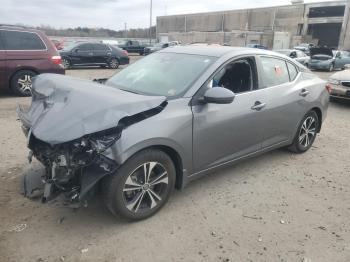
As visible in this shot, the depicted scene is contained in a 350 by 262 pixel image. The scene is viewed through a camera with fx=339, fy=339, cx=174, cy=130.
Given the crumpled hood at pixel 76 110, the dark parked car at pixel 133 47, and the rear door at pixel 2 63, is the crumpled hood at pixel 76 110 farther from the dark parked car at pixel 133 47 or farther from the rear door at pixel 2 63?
the dark parked car at pixel 133 47

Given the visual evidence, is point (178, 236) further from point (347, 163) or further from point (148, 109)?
point (347, 163)

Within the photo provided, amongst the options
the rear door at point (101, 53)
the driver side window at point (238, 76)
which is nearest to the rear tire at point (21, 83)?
the driver side window at point (238, 76)

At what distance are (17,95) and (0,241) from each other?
686 cm

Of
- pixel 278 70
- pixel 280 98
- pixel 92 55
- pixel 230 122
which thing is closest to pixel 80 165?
pixel 230 122

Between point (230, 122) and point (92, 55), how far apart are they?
14784 mm

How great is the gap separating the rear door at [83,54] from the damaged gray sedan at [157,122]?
13338mm

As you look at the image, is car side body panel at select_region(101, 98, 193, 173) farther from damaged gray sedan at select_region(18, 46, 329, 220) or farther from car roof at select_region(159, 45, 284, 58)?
car roof at select_region(159, 45, 284, 58)

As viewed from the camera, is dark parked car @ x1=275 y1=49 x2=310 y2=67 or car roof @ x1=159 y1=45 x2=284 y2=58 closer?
car roof @ x1=159 y1=45 x2=284 y2=58

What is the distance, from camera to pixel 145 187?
3.30 metres

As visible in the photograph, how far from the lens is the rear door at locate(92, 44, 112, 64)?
688 inches

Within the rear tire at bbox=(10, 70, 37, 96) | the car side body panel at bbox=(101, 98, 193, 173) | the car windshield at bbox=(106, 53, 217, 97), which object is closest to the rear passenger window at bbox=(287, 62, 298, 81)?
the car windshield at bbox=(106, 53, 217, 97)

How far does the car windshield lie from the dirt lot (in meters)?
1.26

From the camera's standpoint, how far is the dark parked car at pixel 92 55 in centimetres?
1684

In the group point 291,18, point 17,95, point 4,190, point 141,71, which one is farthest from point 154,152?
point 291,18
